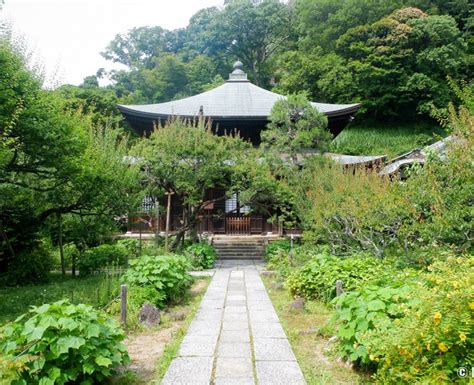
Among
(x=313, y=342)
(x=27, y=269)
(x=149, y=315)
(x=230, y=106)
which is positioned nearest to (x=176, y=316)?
(x=149, y=315)

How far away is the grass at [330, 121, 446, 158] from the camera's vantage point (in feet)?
102

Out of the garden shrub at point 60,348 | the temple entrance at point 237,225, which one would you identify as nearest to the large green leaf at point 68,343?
the garden shrub at point 60,348

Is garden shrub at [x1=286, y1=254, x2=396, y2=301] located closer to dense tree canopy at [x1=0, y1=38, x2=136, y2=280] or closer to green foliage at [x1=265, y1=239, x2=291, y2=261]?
green foliage at [x1=265, y1=239, x2=291, y2=261]

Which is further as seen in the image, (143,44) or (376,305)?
(143,44)

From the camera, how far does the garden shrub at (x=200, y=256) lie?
12727mm

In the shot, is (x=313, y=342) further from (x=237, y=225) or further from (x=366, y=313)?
(x=237, y=225)

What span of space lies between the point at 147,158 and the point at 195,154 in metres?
1.55

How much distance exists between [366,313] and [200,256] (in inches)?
359

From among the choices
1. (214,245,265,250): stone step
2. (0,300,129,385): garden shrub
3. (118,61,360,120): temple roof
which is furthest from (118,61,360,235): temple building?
(0,300,129,385): garden shrub

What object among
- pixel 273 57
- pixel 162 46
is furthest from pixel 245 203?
pixel 162 46

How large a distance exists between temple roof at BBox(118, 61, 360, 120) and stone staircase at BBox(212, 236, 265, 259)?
18.6 ft

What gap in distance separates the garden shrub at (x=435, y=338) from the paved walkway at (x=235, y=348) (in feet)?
3.64

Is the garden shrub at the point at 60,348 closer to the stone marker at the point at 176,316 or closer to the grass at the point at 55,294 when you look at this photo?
the stone marker at the point at 176,316

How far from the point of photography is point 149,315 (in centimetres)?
630
